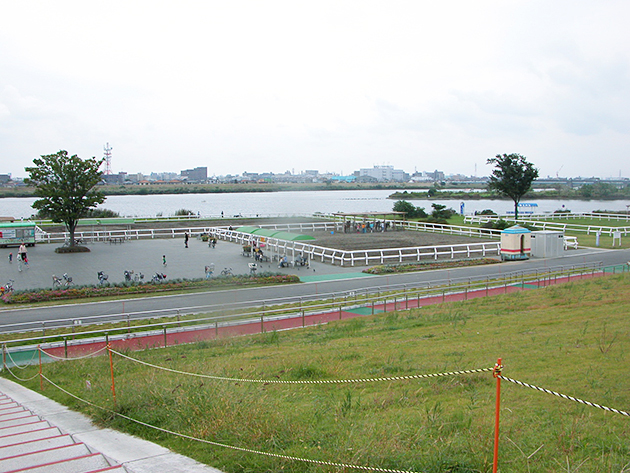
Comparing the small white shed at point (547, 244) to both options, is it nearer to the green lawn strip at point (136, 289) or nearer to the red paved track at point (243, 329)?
the red paved track at point (243, 329)

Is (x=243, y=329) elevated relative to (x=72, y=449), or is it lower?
lower

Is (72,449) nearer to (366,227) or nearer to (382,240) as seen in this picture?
(382,240)

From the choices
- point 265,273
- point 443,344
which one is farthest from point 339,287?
point 443,344

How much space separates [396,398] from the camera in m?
8.37

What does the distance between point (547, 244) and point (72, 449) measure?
37.5 m

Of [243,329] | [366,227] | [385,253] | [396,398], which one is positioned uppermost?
[366,227]

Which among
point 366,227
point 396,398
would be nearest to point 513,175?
point 366,227

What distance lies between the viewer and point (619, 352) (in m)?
10.3

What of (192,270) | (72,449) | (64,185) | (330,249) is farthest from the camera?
(64,185)

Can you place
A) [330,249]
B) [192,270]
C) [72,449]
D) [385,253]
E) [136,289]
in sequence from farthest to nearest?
1. [385,253]
2. [330,249]
3. [192,270]
4. [136,289]
5. [72,449]

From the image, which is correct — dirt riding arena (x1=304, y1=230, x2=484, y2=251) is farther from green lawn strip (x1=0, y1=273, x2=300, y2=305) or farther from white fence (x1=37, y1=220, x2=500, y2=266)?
green lawn strip (x1=0, y1=273, x2=300, y2=305)

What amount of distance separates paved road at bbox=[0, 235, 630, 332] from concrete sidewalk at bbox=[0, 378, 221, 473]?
10.5 metres

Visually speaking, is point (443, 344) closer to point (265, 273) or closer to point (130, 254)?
point (265, 273)

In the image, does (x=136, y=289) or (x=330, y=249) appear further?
(x=330, y=249)
